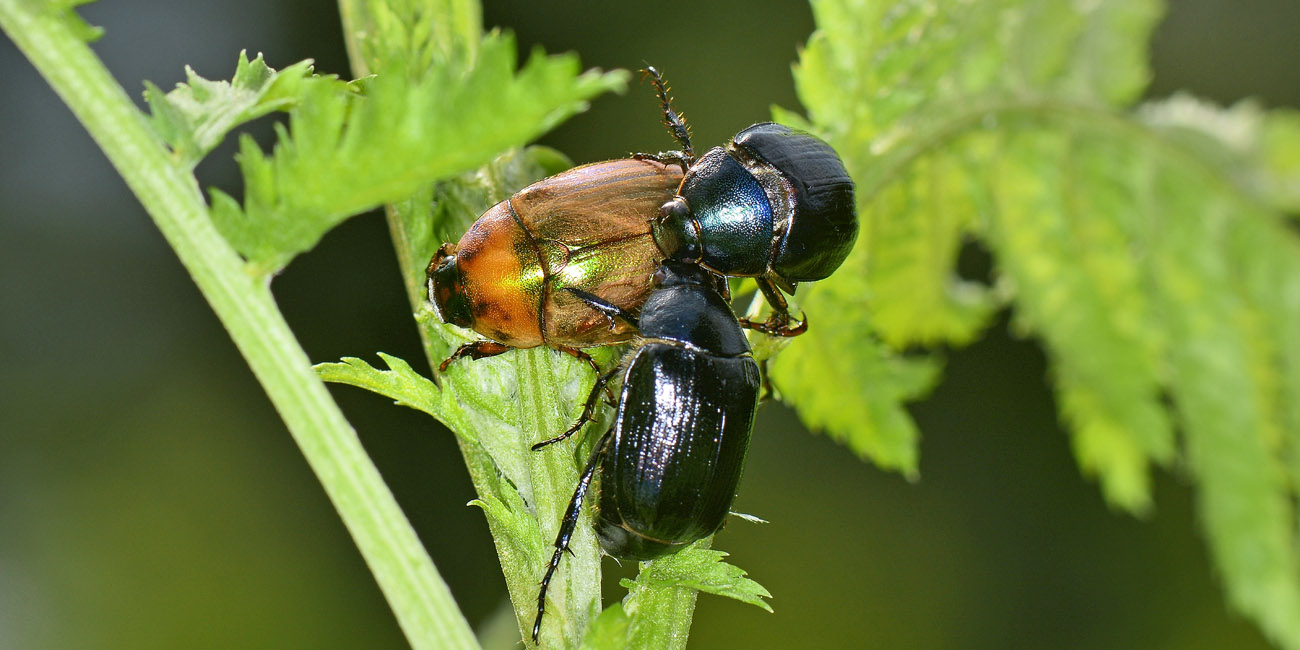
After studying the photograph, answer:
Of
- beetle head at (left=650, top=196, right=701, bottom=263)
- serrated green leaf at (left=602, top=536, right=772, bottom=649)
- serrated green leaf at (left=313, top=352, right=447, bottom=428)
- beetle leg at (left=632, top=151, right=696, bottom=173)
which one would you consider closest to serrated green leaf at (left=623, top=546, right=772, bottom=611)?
serrated green leaf at (left=602, top=536, right=772, bottom=649)

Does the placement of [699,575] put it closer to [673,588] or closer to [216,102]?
[673,588]

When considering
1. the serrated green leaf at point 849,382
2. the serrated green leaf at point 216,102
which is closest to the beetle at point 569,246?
the serrated green leaf at point 849,382

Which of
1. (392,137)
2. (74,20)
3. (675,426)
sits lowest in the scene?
(675,426)

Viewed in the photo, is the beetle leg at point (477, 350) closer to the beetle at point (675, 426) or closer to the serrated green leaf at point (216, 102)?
the beetle at point (675, 426)

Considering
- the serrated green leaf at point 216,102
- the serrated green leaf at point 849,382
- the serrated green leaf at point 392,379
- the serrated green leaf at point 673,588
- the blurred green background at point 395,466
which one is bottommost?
the blurred green background at point 395,466

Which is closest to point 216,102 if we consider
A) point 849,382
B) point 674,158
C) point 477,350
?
point 477,350

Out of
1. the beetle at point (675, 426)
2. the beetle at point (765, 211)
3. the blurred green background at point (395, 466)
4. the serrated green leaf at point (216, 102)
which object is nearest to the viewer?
the serrated green leaf at point (216, 102)

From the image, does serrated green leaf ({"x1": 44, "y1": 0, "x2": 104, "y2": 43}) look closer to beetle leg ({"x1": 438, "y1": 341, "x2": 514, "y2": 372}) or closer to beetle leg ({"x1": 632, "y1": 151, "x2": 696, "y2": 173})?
beetle leg ({"x1": 438, "y1": 341, "x2": 514, "y2": 372})
